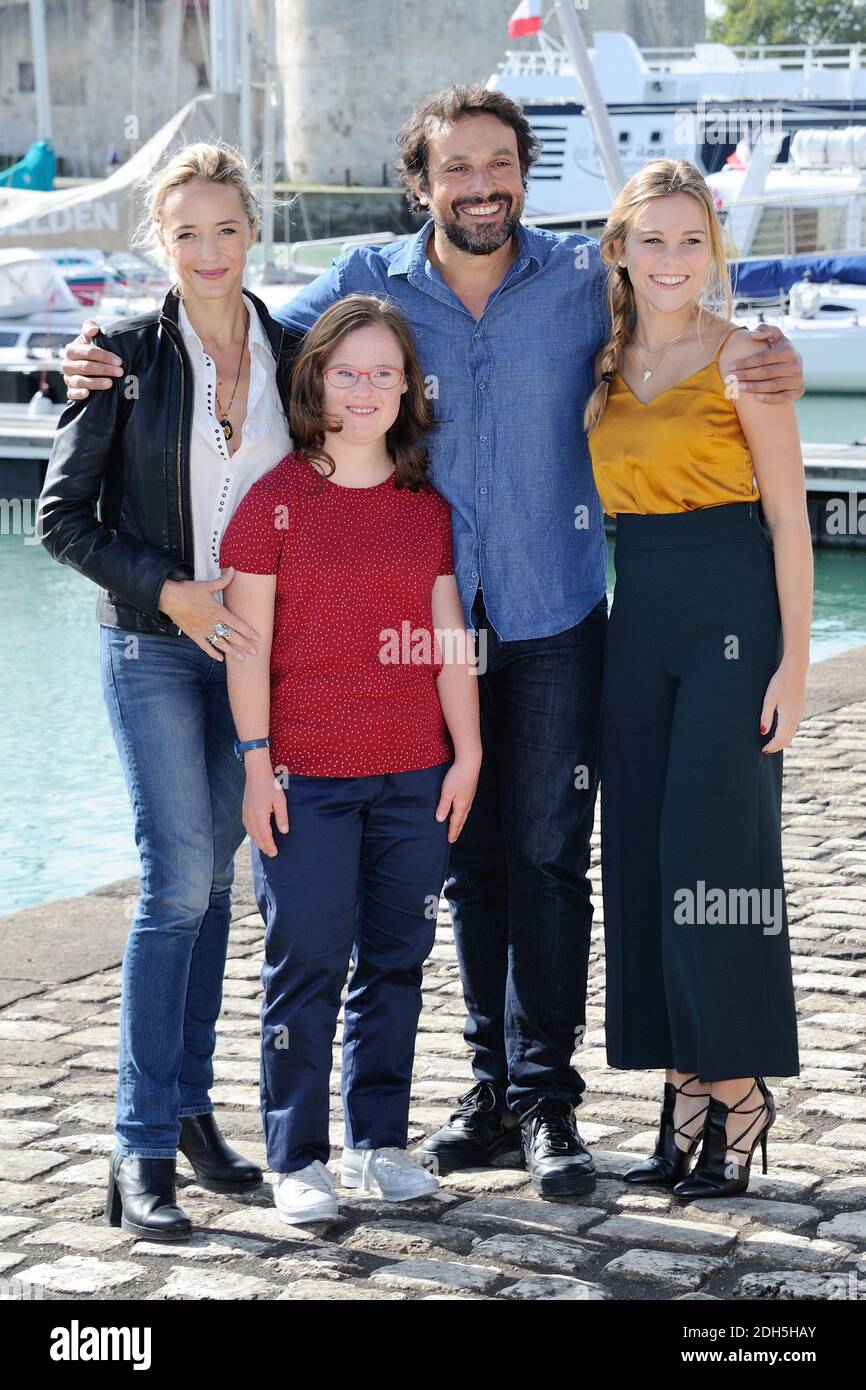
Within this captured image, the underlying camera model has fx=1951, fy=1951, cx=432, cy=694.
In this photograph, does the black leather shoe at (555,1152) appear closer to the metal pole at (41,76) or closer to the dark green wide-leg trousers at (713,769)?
the dark green wide-leg trousers at (713,769)

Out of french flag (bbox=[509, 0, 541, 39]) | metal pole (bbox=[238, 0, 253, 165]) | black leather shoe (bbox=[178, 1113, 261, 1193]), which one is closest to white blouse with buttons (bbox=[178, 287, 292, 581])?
black leather shoe (bbox=[178, 1113, 261, 1193])

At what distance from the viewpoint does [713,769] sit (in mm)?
3594

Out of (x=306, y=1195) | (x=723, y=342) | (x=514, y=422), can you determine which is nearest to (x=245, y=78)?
(x=514, y=422)

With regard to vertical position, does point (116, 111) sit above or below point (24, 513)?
above

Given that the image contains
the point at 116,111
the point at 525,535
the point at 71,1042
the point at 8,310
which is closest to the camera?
the point at 525,535

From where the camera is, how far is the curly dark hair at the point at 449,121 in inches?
150

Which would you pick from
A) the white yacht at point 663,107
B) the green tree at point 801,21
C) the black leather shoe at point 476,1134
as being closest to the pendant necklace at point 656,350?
the black leather shoe at point 476,1134

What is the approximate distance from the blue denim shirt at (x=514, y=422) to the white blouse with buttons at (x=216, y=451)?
0.28 m

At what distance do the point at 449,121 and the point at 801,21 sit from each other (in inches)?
3036

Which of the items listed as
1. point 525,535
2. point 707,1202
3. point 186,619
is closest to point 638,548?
point 525,535
